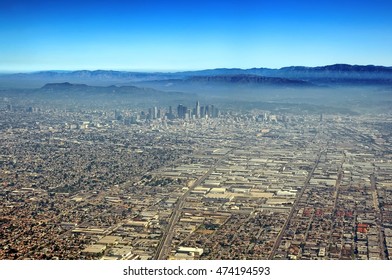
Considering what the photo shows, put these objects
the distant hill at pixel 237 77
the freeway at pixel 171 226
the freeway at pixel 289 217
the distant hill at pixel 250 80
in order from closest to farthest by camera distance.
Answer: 1. the freeway at pixel 171 226
2. the freeway at pixel 289 217
3. the distant hill at pixel 237 77
4. the distant hill at pixel 250 80

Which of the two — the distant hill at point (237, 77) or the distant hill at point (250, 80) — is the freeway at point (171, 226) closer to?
the distant hill at point (237, 77)

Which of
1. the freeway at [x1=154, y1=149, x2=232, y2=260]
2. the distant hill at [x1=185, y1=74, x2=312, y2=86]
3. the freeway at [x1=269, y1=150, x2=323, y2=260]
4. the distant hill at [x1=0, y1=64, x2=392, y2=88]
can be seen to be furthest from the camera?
the distant hill at [x1=185, y1=74, x2=312, y2=86]

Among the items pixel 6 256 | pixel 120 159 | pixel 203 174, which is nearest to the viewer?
pixel 6 256

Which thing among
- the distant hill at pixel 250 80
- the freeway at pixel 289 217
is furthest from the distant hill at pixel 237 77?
the freeway at pixel 289 217

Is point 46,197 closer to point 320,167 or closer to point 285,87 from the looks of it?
point 320,167

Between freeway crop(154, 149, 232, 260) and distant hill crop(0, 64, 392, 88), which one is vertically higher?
distant hill crop(0, 64, 392, 88)

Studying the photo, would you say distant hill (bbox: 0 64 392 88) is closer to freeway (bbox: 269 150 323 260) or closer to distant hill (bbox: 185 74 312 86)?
distant hill (bbox: 185 74 312 86)

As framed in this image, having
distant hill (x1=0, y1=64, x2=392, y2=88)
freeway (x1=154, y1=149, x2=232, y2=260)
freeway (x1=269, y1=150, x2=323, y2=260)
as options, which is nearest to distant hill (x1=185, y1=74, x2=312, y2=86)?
distant hill (x1=0, y1=64, x2=392, y2=88)

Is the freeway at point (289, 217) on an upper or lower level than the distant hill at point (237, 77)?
lower

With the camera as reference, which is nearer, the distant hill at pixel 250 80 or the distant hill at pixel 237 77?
the distant hill at pixel 237 77
